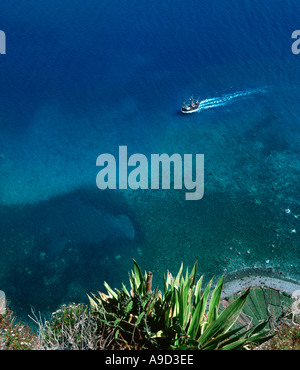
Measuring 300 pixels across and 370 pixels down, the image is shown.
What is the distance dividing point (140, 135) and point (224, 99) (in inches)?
236

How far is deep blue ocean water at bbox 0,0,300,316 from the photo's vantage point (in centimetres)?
1562

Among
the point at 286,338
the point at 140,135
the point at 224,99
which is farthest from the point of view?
the point at 224,99

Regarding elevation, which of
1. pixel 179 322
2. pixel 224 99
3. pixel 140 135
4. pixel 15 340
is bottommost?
pixel 15 340

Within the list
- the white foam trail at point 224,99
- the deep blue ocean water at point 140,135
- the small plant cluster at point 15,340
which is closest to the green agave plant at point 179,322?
the small plant cluster at point 15,340

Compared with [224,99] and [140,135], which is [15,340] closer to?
[140,135]

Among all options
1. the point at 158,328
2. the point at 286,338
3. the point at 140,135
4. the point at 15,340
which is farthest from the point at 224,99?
the point at 15,340

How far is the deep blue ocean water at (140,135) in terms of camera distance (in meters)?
15.6

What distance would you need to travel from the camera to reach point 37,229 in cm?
1647

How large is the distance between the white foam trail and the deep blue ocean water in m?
0.09

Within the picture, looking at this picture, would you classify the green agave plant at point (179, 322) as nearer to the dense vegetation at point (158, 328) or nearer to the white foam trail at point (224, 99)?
the dense vegetation at point (158, 328)

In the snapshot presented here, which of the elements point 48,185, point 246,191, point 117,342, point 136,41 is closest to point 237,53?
point 136,41

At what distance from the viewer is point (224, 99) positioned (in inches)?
909

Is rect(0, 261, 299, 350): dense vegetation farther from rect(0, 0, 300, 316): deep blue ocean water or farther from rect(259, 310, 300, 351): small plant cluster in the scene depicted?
rect(0, 0, 300, 316): deep blue ocean water
